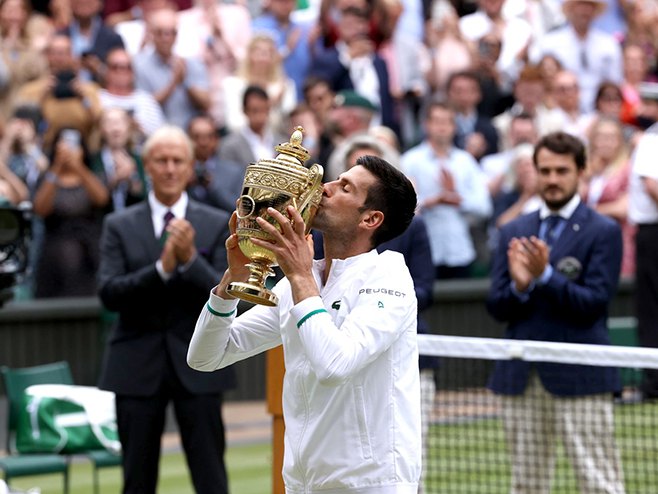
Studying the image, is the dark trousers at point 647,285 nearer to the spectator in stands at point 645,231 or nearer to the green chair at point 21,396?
the spectator in stands at point 645,231

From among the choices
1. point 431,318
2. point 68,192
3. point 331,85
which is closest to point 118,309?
point 68,192

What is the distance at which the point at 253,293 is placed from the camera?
4.69 metres

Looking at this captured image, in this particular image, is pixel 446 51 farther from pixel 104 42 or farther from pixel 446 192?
pixel 104 42

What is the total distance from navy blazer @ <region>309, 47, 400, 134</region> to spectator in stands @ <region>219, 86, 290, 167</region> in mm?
1866

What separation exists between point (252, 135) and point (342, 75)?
7.70 feet

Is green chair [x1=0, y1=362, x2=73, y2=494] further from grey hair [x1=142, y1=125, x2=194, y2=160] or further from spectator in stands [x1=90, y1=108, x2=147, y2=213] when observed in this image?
spectator in stands [x1=90, y1=108, x2=147, y2=213]

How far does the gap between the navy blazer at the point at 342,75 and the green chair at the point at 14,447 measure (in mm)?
6520

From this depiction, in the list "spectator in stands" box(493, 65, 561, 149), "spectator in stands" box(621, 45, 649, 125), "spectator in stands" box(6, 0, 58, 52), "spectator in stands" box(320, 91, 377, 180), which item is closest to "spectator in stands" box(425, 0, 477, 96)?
"spectator in stands" box(493, 65, 561, 149)

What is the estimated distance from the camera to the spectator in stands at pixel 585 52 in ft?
56.5

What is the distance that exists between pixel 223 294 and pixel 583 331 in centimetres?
359

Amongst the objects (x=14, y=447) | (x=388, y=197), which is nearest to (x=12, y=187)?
(x=14, y=447)

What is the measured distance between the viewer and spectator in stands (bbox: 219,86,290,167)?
1302 cm

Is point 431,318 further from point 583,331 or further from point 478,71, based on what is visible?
point 583,331

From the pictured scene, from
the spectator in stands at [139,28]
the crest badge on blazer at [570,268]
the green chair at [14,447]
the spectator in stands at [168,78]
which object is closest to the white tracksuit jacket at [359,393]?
the crest badge on blazer at [570,268]
